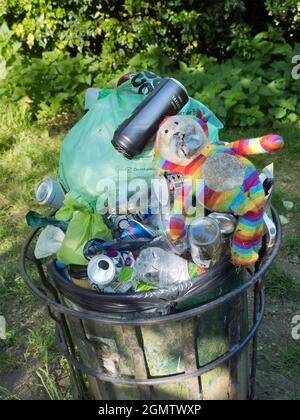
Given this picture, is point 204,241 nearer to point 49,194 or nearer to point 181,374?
point 181,374

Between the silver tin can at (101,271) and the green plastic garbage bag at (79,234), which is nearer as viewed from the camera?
the silver tin can at (101,271)

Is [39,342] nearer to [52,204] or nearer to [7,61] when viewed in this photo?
[52,204]

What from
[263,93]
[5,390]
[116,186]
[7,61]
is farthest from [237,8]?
[5,390]

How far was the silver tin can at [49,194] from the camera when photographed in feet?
5.89

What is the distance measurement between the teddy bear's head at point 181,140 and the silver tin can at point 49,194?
0.55 meters

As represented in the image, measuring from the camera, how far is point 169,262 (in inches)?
55.7

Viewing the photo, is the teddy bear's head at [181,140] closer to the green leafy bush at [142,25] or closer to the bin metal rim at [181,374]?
the bin metal rim at [181,374]

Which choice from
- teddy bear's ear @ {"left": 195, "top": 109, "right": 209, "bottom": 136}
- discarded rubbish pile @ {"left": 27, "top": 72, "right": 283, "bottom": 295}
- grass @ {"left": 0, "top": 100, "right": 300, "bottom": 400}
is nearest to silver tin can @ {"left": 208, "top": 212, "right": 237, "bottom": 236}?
discarded rubbish pile @ {"left": 27, "top": 72, "right": 283, "bottom": 295}

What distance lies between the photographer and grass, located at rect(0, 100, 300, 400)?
2252 mm

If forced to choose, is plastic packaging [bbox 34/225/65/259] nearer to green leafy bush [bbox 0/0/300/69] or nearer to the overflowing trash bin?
the overflowing trash bin

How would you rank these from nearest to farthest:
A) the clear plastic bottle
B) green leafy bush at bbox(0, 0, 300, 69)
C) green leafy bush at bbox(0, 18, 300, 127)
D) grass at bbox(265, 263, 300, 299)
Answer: the clear plastic bottle < grass at bbox(265, 263, 300, 299) < green leafy bush at bbox(0, 18, 300, 127) < green leafy bush at bbox(0, 0, 300, 69)

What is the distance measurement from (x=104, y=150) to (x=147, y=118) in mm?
348

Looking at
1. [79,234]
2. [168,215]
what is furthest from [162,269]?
[79,234]

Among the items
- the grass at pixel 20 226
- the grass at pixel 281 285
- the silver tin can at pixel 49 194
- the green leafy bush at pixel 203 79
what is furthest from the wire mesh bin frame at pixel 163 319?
the green leafy bush at pixel 203 79
